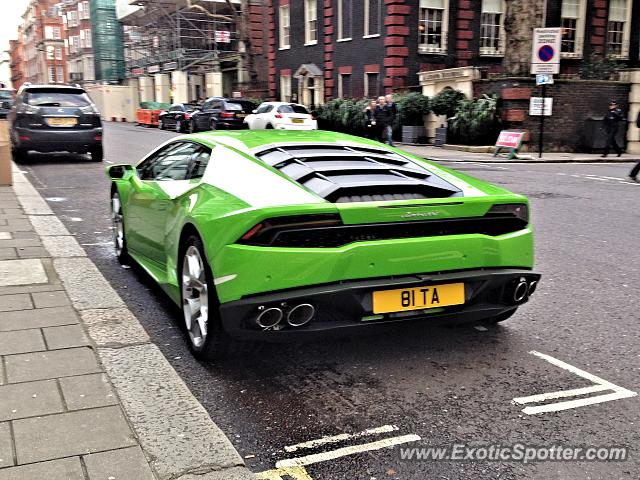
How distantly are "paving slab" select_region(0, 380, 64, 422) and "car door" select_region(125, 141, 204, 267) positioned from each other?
1.48 meters

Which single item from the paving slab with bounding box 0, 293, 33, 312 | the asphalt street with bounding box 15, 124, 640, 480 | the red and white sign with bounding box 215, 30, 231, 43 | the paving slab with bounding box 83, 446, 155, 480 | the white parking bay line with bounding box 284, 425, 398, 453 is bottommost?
the asphalt street with bounding box 15, 124, 640, 480

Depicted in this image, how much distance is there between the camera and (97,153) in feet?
53.9

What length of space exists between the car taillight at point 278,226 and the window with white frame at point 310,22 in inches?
1301

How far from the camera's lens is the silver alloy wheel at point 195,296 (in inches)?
153

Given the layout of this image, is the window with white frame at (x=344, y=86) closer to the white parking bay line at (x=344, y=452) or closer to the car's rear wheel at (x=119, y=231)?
the car's rear wheel at (x=119, y=231)

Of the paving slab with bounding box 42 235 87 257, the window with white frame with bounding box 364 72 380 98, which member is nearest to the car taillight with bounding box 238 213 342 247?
the paving slab with bounding box 42 235 87 257

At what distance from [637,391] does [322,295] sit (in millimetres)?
1769

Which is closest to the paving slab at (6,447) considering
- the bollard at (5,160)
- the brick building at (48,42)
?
the bollard at (5,160)

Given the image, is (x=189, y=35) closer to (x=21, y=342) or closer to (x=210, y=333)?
(x=21, y=342)

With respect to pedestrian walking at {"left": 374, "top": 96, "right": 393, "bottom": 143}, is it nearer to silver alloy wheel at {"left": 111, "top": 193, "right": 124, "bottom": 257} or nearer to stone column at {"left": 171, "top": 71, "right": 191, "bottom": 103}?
silver alloy wheel at {"left": 111, "top": 193, "right": 124, "bottom": 257}

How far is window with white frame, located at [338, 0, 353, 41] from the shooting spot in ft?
105

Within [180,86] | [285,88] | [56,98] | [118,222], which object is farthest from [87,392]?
[180,86]

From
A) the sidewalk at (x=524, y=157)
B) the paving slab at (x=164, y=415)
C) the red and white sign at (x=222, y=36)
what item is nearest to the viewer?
the paving slab at (x=164, y=415)

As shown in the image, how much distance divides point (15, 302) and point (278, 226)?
97.1 inches
